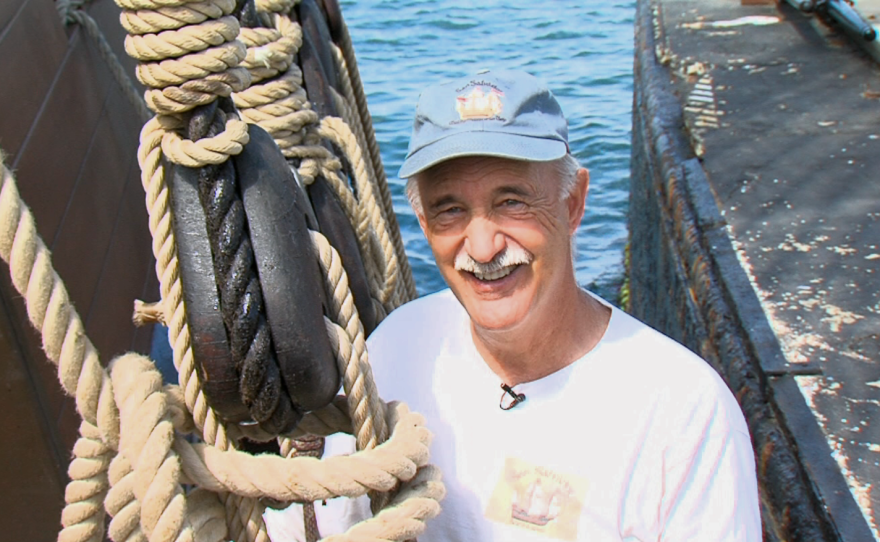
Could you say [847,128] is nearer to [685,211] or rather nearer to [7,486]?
[685,211]

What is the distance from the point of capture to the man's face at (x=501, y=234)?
1.59 metres

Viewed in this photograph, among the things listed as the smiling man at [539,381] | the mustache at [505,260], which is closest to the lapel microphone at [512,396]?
the smiling man at [539,381]

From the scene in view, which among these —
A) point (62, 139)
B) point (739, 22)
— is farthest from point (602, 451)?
point (739, 22)

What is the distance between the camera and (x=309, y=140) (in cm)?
224

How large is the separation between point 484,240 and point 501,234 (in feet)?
0.12

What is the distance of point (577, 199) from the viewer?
1.74 m

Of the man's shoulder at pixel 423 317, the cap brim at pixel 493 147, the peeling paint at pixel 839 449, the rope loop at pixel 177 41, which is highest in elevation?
the rope loop at pixel 177 41

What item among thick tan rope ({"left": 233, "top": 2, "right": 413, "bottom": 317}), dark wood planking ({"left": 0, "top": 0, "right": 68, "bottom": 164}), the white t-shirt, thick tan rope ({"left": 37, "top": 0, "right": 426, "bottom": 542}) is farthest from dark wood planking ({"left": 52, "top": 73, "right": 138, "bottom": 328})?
thick tan rope ({"left": 37, "top": 0, "right": 426, "bottom": 542})

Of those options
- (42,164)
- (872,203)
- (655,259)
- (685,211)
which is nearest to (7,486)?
(42,164)

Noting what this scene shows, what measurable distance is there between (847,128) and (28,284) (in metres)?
3.38

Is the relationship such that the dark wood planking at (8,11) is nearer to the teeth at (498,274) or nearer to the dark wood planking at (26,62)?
the dark wood planking at (26,62)

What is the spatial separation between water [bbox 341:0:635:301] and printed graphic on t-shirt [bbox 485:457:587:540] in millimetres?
4453

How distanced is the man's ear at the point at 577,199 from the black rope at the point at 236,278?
2.37 feet

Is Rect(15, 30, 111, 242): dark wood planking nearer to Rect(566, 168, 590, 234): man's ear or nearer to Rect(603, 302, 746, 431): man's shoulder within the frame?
Rect(566, 168, 590, 234): man's ear
